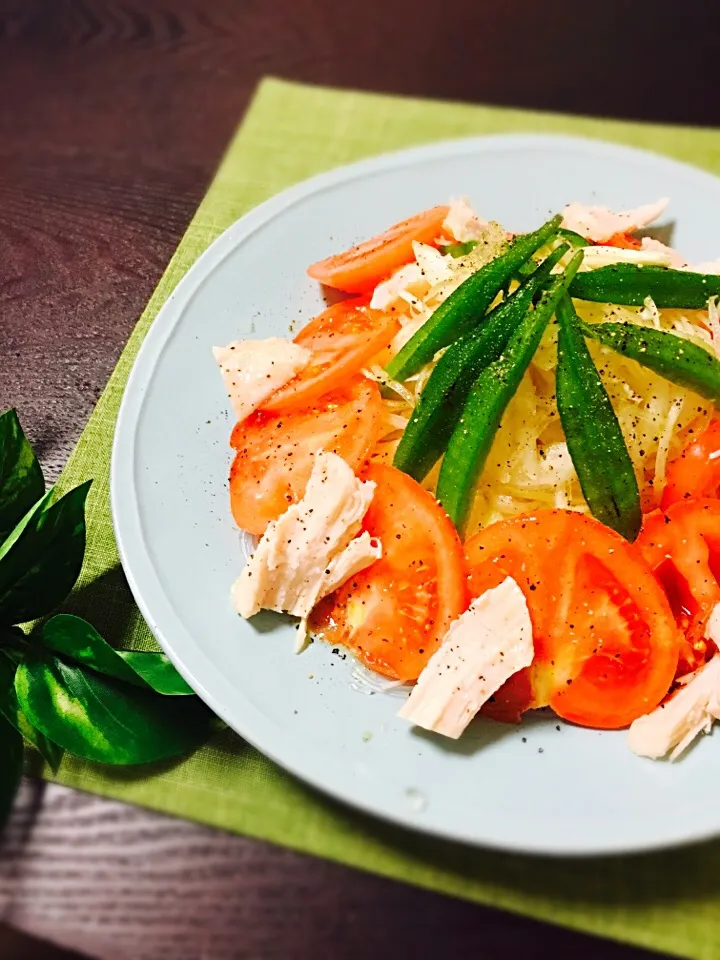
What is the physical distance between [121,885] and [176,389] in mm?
1250

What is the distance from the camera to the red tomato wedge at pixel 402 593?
6.18 feet

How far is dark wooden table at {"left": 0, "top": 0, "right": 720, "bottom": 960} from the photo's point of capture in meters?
2.74

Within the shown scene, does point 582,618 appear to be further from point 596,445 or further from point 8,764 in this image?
point 8,764

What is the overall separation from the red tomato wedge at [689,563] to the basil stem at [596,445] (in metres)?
Result: 0.10

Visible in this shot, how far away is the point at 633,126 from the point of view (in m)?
3.39

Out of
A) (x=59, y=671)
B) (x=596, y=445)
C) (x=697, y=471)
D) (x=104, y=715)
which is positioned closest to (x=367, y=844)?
(x=104, y=715)

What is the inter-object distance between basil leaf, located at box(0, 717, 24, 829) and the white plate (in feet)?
1.34

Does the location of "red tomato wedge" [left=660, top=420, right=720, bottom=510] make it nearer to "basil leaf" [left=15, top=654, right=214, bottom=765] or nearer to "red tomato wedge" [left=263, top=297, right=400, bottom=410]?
"red tomato wedge" [left=263, top=297, right=400, bottom=410]

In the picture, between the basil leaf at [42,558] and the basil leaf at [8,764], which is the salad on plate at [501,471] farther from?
the basil leaf at [8,764]

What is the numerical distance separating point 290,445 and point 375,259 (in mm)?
715

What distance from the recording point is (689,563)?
191 centimetres

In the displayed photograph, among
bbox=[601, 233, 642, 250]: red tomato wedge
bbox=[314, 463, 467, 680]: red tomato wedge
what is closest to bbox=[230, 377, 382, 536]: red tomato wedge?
bbox=[314, 463, 467, 680]: red tomato wedge

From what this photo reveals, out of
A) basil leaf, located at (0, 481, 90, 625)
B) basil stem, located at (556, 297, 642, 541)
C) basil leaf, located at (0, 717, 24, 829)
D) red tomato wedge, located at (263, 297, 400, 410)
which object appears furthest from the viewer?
red tomato wedge, located at (263, 297, 400, 410)

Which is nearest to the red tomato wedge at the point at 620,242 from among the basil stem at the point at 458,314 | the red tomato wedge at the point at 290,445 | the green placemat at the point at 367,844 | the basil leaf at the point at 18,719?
the basil stem at the point at 458,314
